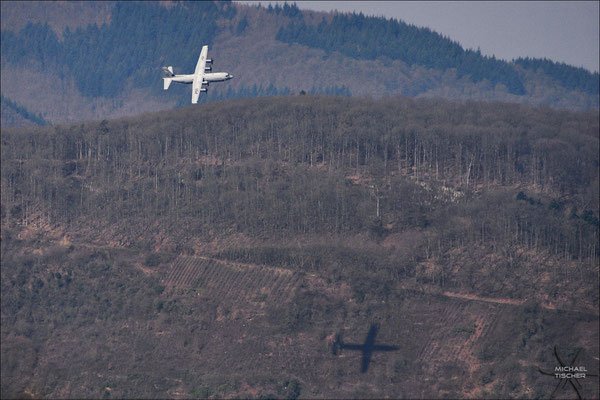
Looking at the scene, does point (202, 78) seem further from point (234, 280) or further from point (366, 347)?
point (366, 347)

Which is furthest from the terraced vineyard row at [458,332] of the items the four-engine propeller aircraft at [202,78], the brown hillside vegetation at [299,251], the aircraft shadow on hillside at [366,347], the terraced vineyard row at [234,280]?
the four-engine propeller aircraft at [202,78]

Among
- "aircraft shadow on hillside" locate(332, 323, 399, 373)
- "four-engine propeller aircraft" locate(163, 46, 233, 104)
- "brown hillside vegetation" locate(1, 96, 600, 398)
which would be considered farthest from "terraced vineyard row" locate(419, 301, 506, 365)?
"four-engine propeller aircraft" locate(163, 46, 233, 104)

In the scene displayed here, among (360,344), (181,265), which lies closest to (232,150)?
(181,265)

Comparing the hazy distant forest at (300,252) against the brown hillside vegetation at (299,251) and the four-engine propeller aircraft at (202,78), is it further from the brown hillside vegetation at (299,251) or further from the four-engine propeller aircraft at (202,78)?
the four-engine propeller aircraft at (202,78)

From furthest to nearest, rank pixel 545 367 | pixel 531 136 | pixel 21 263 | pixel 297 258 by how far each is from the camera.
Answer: pixel 531 136
pixel 21 263
pixel 297 258
pixel 545 367

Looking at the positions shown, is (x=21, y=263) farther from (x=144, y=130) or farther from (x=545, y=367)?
(x=545, y=367)

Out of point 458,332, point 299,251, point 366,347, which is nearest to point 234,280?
point 299,251
